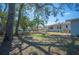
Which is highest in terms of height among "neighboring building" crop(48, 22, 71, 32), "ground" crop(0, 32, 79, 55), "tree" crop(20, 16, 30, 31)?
"tree" crop(20, 16, 30, 31)

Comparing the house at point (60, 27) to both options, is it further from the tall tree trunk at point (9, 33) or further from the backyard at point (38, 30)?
the tall tree trunk at point (9, 33)

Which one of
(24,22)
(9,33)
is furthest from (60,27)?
(9,33)

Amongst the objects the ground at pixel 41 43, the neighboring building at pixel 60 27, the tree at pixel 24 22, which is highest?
the tree at pixel 24 22

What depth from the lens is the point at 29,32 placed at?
4074mm

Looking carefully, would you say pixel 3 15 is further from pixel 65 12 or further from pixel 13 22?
pixel 65 12

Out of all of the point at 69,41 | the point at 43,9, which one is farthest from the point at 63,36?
the point at 43,9

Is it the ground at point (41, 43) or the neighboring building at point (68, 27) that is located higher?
the neighboring building at point (68, 27)

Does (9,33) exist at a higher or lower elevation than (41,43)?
higher

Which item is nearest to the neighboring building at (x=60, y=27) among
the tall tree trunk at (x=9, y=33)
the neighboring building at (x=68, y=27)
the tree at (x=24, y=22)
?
the neighboring building at (x=68, y=27)

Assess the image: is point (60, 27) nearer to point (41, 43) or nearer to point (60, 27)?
point (60, 27)

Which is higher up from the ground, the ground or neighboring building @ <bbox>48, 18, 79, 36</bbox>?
neighboring building @ <bbox>48, 18, 79, 36</bbox>

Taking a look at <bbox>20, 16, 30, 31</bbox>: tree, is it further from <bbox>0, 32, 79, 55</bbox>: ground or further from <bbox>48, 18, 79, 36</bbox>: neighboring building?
<bbox>48, 18, 79, 36</bbox>: neighboring building

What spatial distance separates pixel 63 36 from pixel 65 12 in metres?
0.29

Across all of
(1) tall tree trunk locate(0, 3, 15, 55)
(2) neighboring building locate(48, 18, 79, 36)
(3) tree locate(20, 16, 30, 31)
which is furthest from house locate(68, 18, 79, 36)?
(1) tall tree trunk locate(0, 3, 15, 55)
